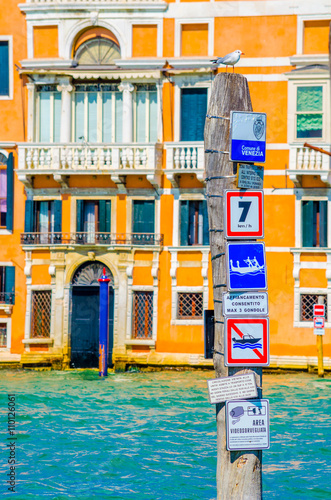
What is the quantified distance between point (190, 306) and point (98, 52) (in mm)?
7033

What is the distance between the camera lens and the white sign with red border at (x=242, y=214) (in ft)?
22.7

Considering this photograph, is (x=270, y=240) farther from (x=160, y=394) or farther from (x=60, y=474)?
(x=60, y=474)

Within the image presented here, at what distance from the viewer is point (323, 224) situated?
22094 mm

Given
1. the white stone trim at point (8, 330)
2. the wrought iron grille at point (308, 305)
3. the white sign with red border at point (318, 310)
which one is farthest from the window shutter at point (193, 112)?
the white stone trim at point (8, 330)

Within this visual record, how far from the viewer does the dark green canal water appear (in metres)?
11.6

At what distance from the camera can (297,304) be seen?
2195 cm

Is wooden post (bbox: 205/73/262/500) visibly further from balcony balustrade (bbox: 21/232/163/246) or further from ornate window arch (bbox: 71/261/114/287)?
ornate window arch (bbox: 71/261/114/287)

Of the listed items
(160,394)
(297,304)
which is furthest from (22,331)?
(297,304)

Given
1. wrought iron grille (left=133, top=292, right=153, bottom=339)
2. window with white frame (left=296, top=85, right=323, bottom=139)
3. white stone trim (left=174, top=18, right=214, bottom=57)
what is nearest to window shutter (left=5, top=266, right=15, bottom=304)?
wrought iron grille (left=133, top=292, right=153, bottom=339)

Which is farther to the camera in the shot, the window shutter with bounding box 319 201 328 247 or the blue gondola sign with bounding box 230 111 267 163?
the window shutter with bounding box 319 201 328 247

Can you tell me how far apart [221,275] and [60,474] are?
635cm

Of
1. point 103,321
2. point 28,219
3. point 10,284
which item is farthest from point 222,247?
point 10,284

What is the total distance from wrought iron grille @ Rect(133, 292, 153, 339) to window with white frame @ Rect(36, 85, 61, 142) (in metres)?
4.66

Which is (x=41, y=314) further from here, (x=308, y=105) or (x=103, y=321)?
(x=308, y=105)
